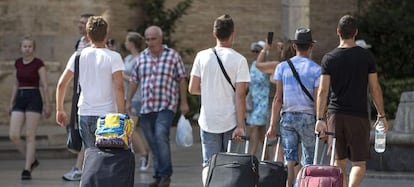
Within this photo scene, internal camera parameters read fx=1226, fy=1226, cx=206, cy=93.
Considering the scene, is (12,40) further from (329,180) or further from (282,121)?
(329,180)

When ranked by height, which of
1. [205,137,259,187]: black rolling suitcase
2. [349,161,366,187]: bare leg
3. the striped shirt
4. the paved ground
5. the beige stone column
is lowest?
the paved ground

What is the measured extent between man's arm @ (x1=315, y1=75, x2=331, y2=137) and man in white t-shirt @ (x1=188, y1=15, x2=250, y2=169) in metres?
0.70

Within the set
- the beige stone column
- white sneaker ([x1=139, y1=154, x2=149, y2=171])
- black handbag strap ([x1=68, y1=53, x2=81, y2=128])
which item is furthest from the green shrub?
black handbag strap ([x1=68, y1=53, x2=81, y2=128])

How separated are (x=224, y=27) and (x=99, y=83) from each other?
1372 mm

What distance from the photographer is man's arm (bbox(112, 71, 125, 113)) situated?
11.6m

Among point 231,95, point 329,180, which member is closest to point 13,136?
point 231,95

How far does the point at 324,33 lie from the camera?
25531 mm

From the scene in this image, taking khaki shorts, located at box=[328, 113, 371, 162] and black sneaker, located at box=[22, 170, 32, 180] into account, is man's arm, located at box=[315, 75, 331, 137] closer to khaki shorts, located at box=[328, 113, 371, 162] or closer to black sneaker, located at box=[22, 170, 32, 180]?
khaki shorts, located at box=[328, 113, 371, 162]

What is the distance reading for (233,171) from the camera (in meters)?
10.5

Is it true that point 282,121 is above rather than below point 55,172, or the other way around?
above

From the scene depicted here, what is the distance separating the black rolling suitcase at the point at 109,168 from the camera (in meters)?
10.5

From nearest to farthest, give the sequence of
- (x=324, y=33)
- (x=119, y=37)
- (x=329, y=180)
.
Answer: (x=329, y=180), (x=119, y=37), (x=324, y=33)

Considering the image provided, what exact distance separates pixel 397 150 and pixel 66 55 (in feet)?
23.6

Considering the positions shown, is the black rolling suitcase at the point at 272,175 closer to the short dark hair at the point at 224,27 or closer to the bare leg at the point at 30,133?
the short dark hair at the point at 224,27
